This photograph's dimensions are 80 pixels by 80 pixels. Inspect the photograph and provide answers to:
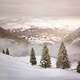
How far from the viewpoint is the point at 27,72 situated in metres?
1.90

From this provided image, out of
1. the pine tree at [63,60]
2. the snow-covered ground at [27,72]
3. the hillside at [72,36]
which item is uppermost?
the hillside at [72,36]

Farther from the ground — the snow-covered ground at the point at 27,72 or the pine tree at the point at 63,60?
the pine tree at the point at 63,60

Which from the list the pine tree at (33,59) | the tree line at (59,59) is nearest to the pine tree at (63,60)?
the tree line at (59,59)

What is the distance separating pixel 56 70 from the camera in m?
1.90

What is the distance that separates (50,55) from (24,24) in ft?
1.24

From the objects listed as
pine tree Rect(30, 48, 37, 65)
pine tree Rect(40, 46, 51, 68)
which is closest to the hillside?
pine tree Rect(40, 46, 51, 68)

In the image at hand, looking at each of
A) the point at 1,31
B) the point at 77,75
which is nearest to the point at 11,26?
the point at 1,31

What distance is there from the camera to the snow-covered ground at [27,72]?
74.4 inches

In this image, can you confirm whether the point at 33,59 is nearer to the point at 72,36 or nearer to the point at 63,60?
the point at 63,60

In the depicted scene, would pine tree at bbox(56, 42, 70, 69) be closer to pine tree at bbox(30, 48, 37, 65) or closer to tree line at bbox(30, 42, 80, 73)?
tree line at bbox(30, 42, 80, 73)

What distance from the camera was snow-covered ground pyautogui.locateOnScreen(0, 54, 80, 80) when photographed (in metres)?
1.89

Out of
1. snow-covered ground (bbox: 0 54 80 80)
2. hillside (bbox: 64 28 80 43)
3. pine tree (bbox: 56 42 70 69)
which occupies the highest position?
hillside (bbox: 64 28 80 43)

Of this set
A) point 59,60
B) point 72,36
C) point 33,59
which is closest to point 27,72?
point 33,59

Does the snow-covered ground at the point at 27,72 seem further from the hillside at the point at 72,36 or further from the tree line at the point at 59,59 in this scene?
the hillside at the point at 72,36
